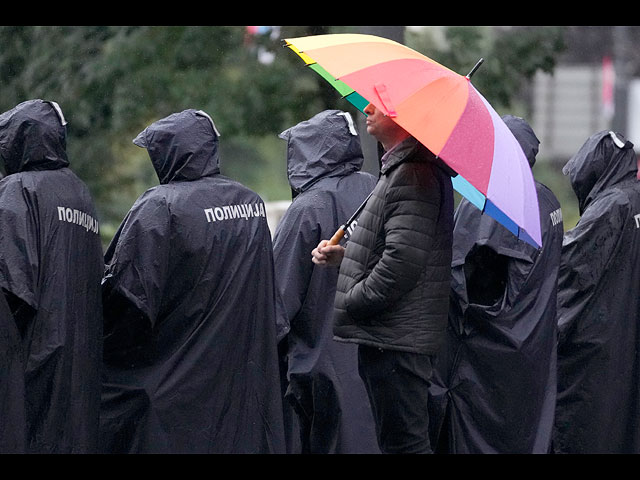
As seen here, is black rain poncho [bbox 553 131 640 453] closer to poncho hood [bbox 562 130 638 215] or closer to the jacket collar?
poncho hood [bbox 562 130 638 215]

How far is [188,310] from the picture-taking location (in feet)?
19.6

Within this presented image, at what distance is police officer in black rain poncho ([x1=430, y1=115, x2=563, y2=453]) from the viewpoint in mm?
6934

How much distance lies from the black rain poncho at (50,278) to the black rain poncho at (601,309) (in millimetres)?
2798

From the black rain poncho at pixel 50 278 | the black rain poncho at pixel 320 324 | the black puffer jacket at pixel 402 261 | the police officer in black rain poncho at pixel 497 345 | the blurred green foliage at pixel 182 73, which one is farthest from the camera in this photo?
the blurred green foliage at pixel 182 73

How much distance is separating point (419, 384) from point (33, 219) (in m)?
1.97

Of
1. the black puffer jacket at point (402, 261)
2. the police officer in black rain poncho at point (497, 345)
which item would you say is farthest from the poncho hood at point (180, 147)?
the police officer in black rain poncho at point (497, 345)

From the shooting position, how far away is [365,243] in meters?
5.03

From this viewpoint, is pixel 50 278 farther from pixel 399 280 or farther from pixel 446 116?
pixel 446 116

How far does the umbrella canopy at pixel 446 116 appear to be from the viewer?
464cm

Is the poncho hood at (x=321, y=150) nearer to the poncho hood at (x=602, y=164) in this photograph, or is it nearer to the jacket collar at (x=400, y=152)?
the poncho hood at (x=602, y=164)

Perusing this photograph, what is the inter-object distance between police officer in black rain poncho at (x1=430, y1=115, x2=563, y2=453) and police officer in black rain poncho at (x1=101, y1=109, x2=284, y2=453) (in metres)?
1.21

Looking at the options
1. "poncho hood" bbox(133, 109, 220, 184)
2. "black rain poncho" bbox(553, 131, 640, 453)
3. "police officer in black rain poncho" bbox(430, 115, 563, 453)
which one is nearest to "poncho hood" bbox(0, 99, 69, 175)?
"poncho hood" bbox(133, 109, 220, 184)

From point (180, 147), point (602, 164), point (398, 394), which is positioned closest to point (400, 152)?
point (398, 394)

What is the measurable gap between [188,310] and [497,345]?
1.92 m
